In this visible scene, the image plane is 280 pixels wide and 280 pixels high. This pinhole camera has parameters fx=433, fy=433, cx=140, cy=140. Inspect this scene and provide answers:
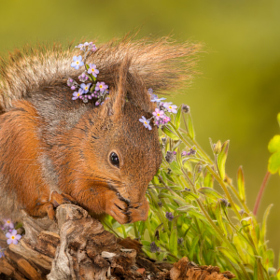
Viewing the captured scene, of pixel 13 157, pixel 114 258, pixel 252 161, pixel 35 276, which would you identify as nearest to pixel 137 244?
pixel 114 258

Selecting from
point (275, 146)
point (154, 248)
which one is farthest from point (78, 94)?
point (275, 146)

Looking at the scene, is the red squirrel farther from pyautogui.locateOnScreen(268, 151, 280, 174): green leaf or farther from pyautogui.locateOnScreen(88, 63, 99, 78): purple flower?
pyautogui.locateOnScreen(268, 151, 280, 174): green leaf

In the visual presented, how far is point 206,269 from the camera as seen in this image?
0.86 m

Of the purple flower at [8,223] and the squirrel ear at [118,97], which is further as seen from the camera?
the purple flower at [8,223]

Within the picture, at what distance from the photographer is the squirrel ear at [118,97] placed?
2.80ft

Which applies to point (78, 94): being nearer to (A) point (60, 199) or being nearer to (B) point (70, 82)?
(B) point (70, 82)

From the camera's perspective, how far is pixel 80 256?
0.84 meters

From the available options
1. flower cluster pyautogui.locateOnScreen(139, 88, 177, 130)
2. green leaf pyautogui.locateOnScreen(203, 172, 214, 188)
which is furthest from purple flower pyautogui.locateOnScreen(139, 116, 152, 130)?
green leaf pyautogui.locateOnScreen(203, 172, 214, 188)

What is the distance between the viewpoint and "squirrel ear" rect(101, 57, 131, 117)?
2.80ft

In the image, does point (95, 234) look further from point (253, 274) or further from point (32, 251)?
point (253, 274)

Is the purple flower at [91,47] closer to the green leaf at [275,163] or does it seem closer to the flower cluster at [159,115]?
the flower cluster at [159,115]

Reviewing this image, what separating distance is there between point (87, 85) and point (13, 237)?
14.5 inches

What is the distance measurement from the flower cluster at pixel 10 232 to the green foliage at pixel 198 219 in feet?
0.74

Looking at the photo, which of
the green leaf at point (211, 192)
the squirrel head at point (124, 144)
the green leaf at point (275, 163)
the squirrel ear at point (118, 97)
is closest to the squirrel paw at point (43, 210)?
the squirrel head at point (124, 144)
